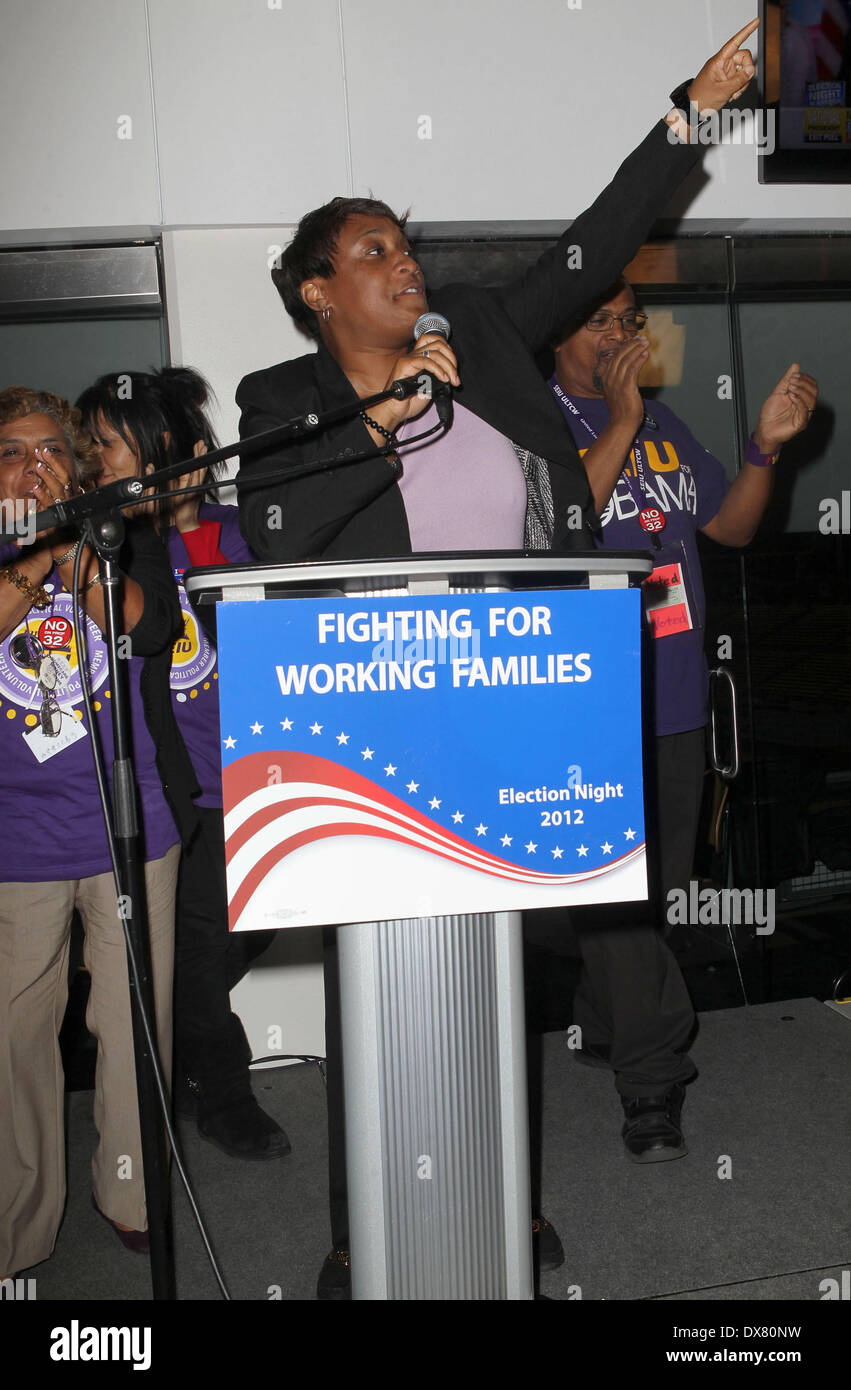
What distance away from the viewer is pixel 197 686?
2.52 m

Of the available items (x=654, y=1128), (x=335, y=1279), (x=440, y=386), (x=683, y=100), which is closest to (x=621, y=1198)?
(x=654, y=1128)

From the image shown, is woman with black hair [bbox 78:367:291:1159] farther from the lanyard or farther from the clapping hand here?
the clapping hand

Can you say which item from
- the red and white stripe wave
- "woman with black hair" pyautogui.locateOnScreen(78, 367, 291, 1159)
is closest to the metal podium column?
the red and white stripe wave

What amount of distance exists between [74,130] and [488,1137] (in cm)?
266

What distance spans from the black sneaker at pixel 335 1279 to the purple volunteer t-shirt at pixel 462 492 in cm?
128

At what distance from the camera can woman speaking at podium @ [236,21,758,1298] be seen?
167cm

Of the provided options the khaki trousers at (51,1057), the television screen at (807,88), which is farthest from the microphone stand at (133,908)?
the television screen at (807,88)

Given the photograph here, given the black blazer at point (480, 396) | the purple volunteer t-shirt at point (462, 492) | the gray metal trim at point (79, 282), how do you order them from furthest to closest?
1. the gray metal trim at point (79, 282)
2. the purple volunteer t-shirt at point (462, 492)
3. the black blazer at point (480, 396)

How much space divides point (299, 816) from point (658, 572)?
167 cm

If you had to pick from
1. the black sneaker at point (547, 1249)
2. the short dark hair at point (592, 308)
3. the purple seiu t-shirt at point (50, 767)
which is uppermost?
the short dark hair at point (592, 308)

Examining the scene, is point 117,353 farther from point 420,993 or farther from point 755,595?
point 420,993

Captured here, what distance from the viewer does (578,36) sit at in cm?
310

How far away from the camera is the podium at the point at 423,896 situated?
1.24 meters

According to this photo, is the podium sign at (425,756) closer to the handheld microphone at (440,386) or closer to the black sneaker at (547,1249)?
the handheld microphone at (440,386)
